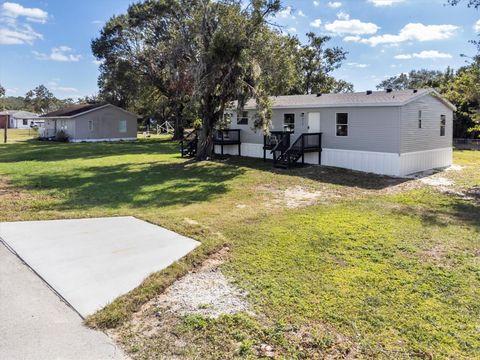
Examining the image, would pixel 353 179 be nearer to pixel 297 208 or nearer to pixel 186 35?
pixel 297 208

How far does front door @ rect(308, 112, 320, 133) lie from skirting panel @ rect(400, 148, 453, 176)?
405cm

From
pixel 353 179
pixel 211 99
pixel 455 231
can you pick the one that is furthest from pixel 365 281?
pixel 211 99

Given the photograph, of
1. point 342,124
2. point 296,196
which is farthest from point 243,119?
point 296,196

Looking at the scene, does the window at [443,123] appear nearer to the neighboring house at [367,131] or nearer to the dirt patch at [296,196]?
the neighboring house at [367,131]

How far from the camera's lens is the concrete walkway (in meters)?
3.53

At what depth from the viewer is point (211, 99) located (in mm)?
18562

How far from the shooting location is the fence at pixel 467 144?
92.8 ft

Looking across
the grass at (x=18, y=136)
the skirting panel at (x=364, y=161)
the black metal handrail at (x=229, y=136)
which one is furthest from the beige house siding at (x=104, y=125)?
the skirting panel at (x=364, y=161)

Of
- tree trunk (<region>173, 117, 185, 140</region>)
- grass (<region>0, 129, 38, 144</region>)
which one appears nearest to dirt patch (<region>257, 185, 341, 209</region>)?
tree trunk (<region>173, 117, 185, 140</region>)

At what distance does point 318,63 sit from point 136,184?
26524 mm

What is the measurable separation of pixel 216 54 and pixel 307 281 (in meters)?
12.7

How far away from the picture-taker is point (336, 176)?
585 inches

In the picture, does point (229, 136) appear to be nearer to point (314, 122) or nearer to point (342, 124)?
point (314, 122)

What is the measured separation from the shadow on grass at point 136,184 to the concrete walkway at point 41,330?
4742 millimetres
